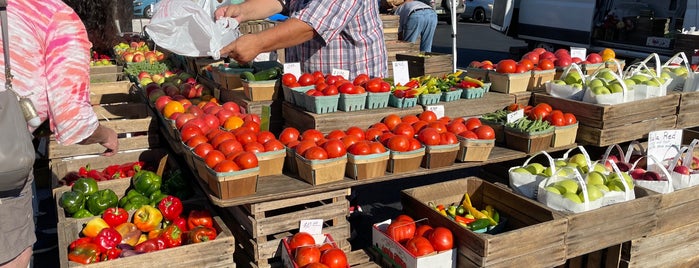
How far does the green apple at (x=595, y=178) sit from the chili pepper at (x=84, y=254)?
2618 millimetres

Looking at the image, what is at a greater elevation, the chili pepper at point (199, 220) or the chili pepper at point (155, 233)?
the chili pepper at point (199, 220)

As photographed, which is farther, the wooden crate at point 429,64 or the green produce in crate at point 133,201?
the wooden crate at point 429,64

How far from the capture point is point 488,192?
3.57 meters

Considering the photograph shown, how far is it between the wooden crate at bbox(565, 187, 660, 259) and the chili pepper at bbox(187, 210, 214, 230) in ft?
6.39

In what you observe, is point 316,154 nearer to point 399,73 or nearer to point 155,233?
point 155,233

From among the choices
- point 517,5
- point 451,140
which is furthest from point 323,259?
point 517,5

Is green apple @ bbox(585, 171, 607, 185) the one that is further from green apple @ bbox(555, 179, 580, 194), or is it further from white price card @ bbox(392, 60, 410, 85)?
white price card @ bbox(392, 60, 410, 85)

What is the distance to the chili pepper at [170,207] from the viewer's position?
3627 mm

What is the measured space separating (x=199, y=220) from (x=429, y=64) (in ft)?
15.4

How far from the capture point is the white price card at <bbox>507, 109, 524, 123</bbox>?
3.64 meters

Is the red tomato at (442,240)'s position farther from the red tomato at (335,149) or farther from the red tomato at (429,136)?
the red tomato at (335,149)

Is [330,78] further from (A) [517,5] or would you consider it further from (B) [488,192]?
(A) [517,5]

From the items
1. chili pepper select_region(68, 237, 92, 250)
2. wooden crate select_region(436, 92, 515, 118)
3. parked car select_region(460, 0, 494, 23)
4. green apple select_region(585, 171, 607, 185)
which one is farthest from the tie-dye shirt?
parked car select_region(460, 0, 494, 23)

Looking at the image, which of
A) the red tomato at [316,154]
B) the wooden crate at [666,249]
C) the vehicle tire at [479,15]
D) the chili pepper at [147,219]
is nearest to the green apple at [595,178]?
the wooden crate at [666,249]
